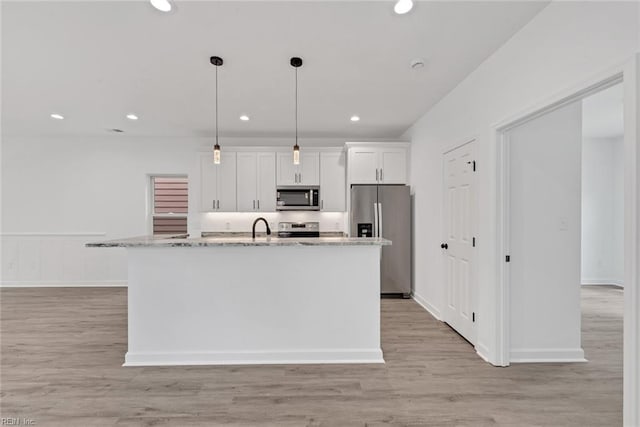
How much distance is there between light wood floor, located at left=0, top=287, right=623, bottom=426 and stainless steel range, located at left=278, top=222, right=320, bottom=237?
260cm

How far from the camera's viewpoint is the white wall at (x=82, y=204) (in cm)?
547

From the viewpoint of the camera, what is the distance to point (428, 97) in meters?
3.70

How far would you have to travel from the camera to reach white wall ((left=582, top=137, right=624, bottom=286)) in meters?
5.67

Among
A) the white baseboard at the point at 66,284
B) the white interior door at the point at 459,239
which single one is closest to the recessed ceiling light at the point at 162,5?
the white interior door at the point at 459,239

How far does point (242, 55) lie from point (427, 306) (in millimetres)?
3721

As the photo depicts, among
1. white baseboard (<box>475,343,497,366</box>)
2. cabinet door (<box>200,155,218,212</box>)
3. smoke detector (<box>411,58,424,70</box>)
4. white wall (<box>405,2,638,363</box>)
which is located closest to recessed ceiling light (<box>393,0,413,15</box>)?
smoke detector (<box>411,58,424,70</box>)

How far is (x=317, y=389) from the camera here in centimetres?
229

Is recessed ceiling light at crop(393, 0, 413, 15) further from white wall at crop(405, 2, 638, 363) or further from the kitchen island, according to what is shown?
the kitchen island

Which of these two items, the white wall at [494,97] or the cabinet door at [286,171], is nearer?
the white wall at [494,97]

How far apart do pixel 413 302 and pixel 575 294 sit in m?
2.17

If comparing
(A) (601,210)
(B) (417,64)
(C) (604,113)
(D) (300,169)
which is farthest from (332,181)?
(A) (601,210)

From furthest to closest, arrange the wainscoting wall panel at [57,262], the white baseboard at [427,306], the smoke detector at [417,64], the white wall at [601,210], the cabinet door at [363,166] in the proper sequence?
the white wall at [601,210] < the wainscoting wall panel at [57,262] < the cabinet door at [363,166] < the white baseboard at [427,306] < the smoke detector at [417,64]

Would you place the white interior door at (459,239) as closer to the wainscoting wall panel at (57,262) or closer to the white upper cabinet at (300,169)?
the white upper cabinet at (300,169)

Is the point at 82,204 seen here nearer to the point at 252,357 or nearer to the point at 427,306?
the point at 252,357
